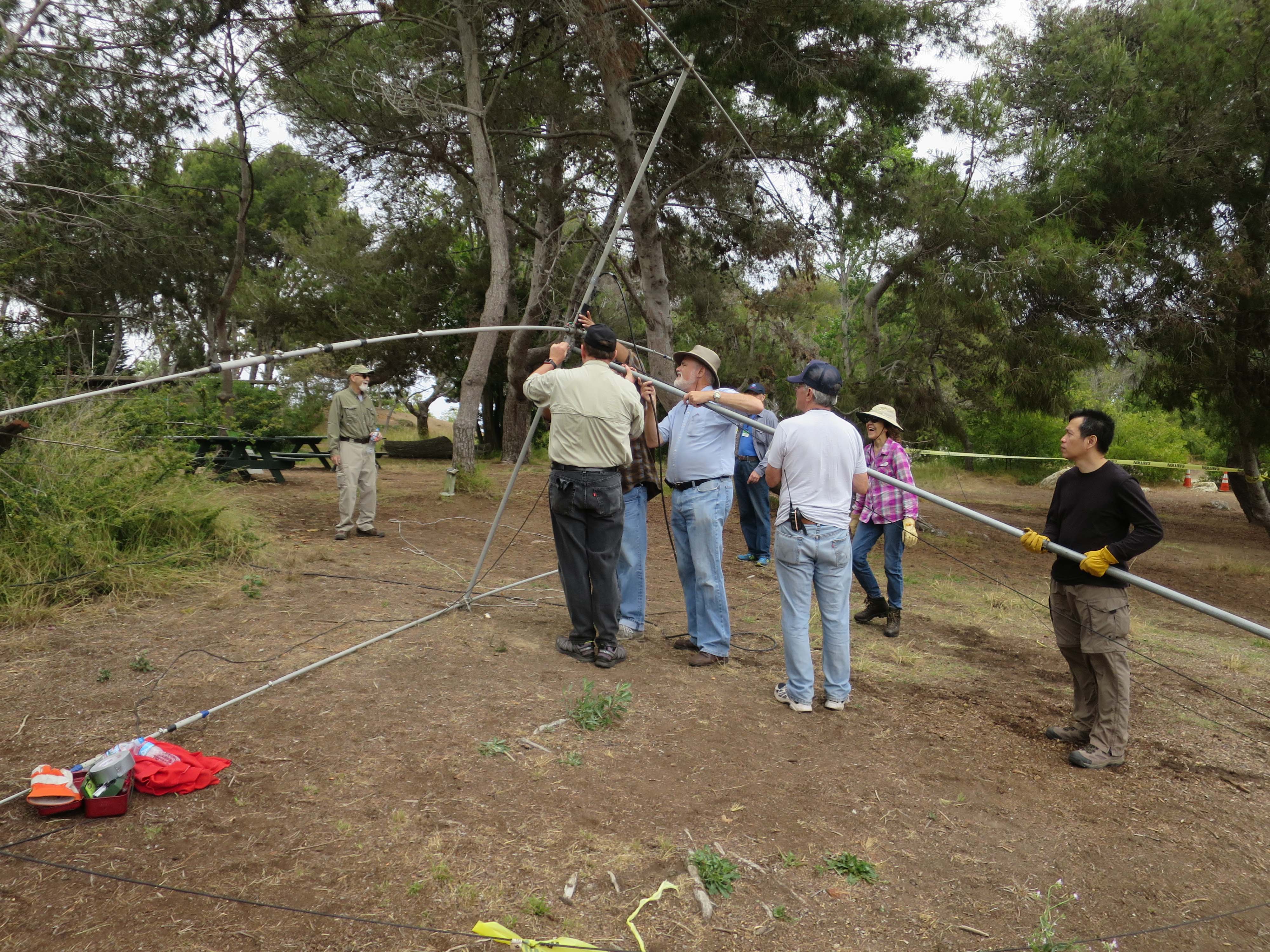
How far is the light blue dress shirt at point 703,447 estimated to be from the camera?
5016 millimetres

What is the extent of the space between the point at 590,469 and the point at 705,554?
0.86 m

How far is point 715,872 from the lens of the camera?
2836 mm

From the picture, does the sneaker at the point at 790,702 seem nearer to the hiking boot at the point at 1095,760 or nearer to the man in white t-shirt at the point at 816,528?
the man in white t-shirt at the point at 816,528

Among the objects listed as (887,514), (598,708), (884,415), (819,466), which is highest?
(884,415)

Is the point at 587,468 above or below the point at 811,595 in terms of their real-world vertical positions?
above

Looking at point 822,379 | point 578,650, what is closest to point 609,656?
point 578,650

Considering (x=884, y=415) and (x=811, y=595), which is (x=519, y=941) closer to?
(x=811, y=595)

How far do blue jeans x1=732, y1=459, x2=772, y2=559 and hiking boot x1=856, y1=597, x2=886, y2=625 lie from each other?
7.07 ft

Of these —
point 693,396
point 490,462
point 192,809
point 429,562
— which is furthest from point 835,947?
point 490,462

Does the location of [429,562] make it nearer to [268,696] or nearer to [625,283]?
[268,696]

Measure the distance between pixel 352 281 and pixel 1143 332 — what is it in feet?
64.1

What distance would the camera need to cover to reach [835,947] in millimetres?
2568

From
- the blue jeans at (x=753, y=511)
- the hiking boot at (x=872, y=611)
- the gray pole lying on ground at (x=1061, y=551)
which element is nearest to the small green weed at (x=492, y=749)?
the gray pole lying on ground at (x=1061, y=551)

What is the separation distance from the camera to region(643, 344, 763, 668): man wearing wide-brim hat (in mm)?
4949
